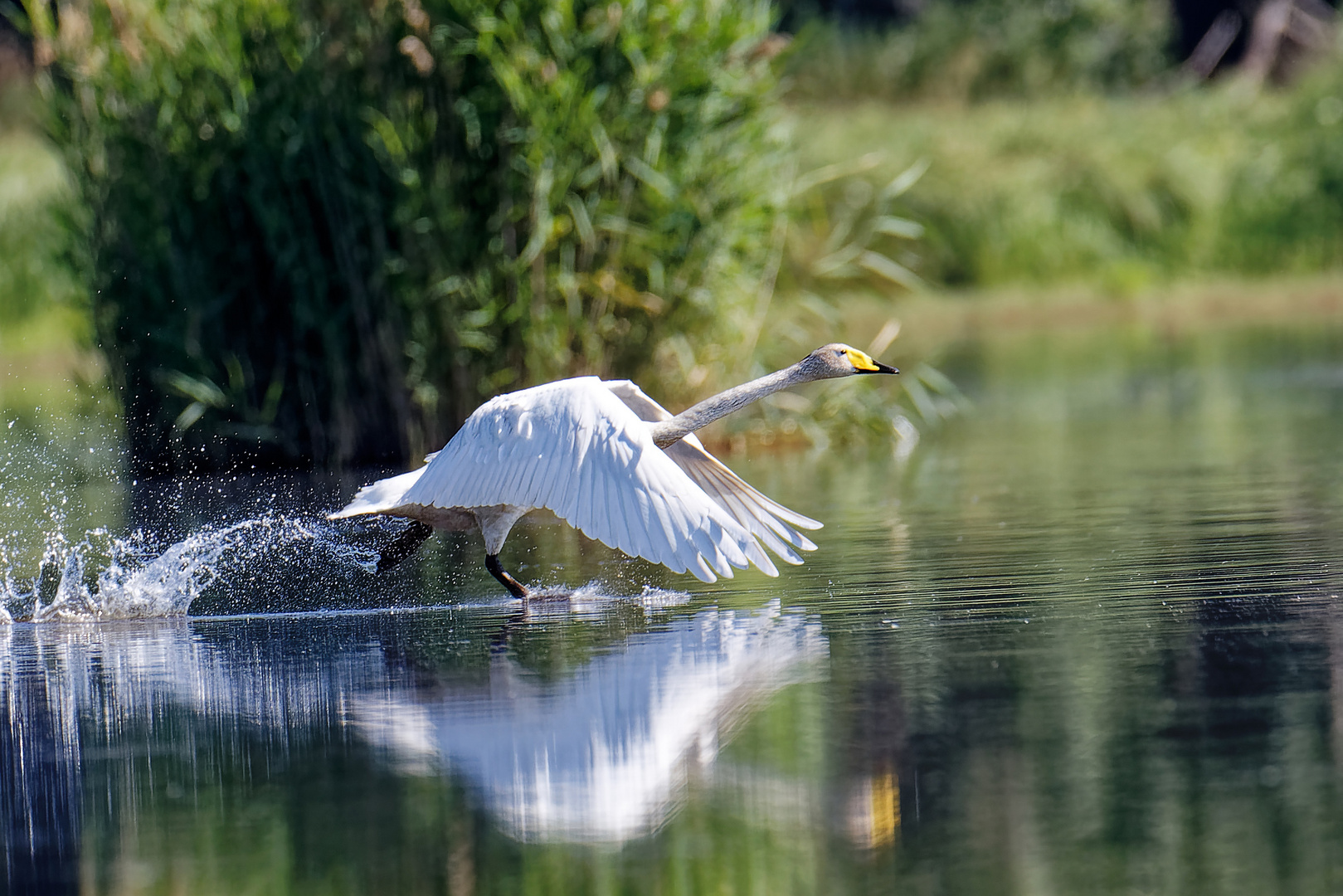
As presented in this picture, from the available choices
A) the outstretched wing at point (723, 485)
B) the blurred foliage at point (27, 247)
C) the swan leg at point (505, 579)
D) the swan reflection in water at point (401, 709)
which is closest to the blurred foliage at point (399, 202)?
the outstretched wing at point (723, 485)

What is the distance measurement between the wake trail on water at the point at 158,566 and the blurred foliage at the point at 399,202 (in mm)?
2401

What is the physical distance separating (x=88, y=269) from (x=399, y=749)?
9.13m

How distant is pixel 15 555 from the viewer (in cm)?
920

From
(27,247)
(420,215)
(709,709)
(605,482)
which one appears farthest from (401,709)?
(27,247)

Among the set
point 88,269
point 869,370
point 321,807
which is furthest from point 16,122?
point 321,807

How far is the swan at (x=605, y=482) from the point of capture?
6.33 metres

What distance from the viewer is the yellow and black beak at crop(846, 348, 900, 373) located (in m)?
7.62

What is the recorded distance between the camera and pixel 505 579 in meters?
7.43

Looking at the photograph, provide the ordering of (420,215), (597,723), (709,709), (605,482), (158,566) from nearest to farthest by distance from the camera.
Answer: (597,723) < (709,709) < (605,482) < (158,566) < (420,215)

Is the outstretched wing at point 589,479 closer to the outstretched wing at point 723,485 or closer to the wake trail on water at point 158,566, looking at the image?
the outstretched wing at point 723,485

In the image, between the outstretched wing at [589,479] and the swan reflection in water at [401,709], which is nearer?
the swan reflection in water at [401,709]

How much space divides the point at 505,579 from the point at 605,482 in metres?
0.98

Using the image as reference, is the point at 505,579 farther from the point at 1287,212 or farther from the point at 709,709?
the point at 1287,212

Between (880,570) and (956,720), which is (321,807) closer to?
(956,720)
